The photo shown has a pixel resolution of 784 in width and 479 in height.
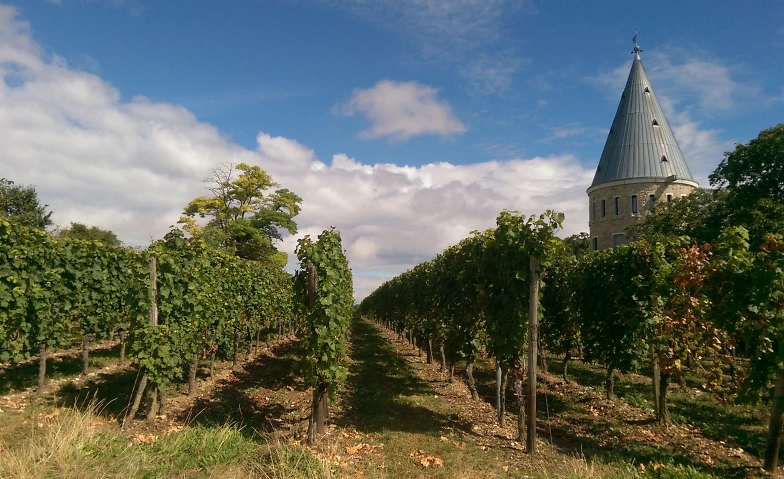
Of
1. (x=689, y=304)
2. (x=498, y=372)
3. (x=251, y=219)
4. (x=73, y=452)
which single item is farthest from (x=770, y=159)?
(x=251, y=219)

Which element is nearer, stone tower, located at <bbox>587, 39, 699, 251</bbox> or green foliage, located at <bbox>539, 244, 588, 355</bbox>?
green foliage, located at <bbox>539, 244, 588, 355</bbox>

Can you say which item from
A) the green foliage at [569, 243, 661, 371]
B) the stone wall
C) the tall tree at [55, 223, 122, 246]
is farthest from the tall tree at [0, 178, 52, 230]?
the stone wall

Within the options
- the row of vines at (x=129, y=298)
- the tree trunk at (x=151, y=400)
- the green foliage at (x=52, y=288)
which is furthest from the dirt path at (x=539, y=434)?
the green foliage at (x=52, y=288)

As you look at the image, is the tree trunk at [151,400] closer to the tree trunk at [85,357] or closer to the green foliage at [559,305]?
the tree trunk at [85,357]

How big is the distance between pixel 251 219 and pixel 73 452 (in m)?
34.9

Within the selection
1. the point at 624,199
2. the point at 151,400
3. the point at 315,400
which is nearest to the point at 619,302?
the point at 315,400

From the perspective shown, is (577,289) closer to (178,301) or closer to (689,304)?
(689,304)

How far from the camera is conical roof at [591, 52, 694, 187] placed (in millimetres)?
49562

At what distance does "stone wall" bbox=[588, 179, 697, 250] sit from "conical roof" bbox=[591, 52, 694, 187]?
0.83m

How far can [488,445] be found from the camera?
797 cm

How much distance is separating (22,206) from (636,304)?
4774 cm

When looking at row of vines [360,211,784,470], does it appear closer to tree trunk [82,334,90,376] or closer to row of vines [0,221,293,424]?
row of vines [0,221,293,424]

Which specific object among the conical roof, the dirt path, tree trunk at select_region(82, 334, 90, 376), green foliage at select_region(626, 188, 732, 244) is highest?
the conical roof

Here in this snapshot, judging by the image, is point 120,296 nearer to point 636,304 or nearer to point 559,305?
point 559,305
